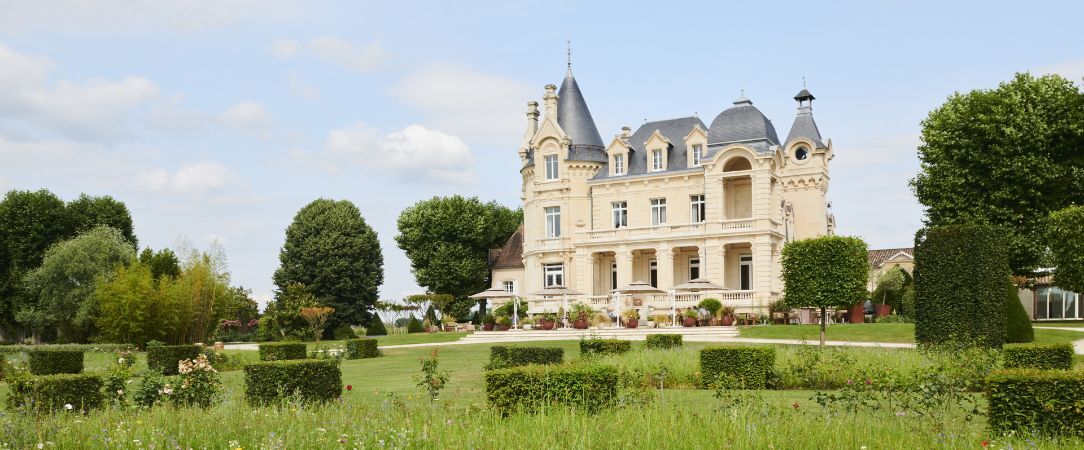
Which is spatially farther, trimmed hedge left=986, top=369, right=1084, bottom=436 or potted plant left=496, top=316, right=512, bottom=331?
potted plant left=496, top=316, right=512, bottom=331

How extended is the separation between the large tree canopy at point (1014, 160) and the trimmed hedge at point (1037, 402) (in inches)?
1106

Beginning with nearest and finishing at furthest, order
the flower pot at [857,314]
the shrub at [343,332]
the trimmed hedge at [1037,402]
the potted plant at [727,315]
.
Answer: the trimmed hedge at [1037,402]
the potted plant at [727,315]
the flower pot at [857,314]
the shrub at [343,332]

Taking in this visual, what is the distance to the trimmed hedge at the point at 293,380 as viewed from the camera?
14375 millimetres

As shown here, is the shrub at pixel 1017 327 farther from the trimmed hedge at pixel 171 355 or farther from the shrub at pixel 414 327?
the shrub at pixel 414 327

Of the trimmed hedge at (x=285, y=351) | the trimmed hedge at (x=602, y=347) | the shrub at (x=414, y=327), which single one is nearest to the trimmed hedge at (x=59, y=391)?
the trimmed hedge at (x=285, y=351)

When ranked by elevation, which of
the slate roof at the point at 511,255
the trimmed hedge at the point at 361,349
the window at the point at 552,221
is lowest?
the trimmed hedge at the point at 361,349

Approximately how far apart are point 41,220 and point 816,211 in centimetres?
4396

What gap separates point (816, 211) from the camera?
5084 centimetres

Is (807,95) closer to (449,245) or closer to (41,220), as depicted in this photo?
(449,245)

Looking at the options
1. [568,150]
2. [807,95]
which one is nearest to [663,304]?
[568,150]

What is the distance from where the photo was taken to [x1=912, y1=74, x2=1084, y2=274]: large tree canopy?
1431 inches

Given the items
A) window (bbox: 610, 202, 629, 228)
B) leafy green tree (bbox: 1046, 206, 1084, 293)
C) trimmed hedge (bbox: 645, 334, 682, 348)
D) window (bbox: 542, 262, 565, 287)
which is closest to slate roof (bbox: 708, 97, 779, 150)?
window (bbox: 610, 202, 629, 228)

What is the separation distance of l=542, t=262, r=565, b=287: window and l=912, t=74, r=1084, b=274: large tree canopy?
20391 mm

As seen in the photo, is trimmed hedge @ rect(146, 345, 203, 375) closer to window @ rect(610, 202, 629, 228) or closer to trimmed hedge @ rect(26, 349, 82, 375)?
trimmed hedge @ rect(26, 349, 82, 375)
